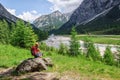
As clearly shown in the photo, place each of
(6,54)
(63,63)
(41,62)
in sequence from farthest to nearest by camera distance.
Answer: (6,54)
(63,63)
(41,62)

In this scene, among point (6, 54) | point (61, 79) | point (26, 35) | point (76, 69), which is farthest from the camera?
point (26, 35)

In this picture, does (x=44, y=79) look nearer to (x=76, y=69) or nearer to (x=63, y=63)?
(x=76, y=69)

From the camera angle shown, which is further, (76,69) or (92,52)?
(92,52)

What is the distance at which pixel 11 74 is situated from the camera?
27172mm

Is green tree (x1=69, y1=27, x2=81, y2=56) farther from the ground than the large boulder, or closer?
farther from the ground

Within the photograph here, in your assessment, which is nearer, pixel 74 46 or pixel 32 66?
pixel 32 66

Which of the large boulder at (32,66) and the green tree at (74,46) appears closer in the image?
the large boulder at (32,66)

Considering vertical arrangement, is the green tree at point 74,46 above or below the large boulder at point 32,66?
above

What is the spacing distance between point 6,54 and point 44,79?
15960 millimetres

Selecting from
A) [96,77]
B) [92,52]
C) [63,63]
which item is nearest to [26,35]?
[92,52]

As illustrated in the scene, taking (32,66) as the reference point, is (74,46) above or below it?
above

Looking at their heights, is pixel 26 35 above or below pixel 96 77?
above

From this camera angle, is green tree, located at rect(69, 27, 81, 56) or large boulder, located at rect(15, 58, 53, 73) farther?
green tree, located at rect(69, 27, 81, 56)

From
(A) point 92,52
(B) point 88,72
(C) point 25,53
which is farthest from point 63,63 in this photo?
(A) point 92,52
